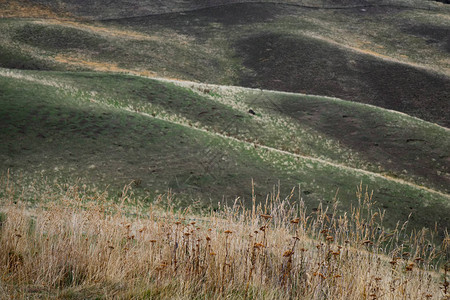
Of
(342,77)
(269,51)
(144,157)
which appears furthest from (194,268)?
(269,51)

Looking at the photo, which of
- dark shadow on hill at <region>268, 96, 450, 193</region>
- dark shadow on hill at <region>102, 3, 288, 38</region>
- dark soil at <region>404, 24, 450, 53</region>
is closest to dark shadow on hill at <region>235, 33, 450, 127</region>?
dark shadow on hill at <region>102, 3, 288, 38</region>

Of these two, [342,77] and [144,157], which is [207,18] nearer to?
[342,77]

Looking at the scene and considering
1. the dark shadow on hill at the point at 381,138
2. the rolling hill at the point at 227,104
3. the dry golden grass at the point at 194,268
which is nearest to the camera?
the dry golden grass at the point at 194,268

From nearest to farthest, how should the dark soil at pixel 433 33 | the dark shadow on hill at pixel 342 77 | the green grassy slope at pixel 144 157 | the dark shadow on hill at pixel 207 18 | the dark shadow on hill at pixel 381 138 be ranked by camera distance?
the green grassy slope at pixel 144 157, the dark shadow on hill at pixel 381 138, the dark shadow on hill at pixel 342 77, the dark soil at pixel 433 33, the dark shadow on hill at pixel 207 18

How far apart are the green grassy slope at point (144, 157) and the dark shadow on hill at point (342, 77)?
106ft

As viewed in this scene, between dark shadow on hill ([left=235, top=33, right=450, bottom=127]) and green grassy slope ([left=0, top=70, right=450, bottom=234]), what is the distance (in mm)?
32235

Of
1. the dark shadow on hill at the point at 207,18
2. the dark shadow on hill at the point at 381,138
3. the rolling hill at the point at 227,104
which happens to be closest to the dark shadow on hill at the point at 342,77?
the rolling hill at the point at 227,104

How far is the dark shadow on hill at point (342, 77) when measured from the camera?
56625 mm

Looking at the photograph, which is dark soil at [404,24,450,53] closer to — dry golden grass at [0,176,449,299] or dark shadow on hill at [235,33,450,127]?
dark shadow on hill at [235,33,450,127]

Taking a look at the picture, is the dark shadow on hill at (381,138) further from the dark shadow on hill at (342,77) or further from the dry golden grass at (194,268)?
the dry golden grass at (194,268)

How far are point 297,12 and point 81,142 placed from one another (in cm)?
8134

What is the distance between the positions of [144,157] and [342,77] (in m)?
47.8

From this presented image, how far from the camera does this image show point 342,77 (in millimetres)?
63281

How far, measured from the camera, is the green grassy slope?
21625mm
